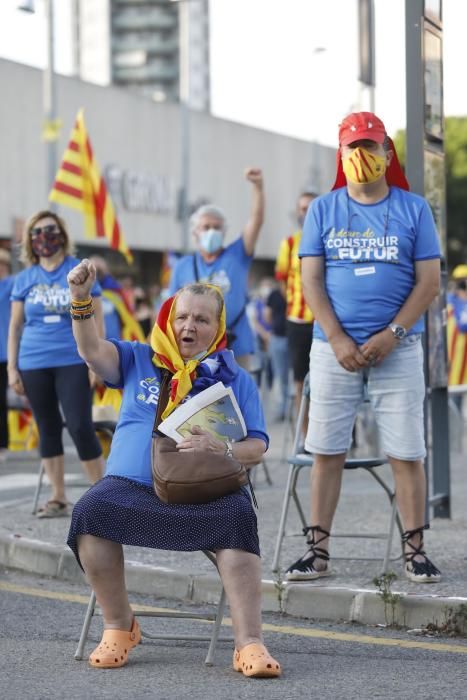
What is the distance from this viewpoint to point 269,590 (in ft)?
20.9

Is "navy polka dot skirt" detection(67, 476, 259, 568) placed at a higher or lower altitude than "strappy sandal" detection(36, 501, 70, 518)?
higher

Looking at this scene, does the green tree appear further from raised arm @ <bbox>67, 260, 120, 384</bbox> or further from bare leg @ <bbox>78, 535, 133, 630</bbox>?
bare leg @ <bbox>78, 535, 133, 630</bbox>

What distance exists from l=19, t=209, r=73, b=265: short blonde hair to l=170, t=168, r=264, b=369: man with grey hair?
3.47 feet

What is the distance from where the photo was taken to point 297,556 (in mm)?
7129

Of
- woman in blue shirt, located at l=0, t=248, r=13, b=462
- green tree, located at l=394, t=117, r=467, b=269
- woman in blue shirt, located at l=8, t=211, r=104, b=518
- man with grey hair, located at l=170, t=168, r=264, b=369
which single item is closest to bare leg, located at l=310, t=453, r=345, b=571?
woman in blue shirt, located at l=8, t=211, r=104, b=518

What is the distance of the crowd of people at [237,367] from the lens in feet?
16.3

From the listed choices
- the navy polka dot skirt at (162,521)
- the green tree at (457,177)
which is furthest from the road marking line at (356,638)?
the green tree at (457,177)

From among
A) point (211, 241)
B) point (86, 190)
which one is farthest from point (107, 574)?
point (86, 190)

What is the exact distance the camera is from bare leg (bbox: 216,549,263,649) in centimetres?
483

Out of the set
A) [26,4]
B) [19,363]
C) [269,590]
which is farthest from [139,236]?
[269,590]

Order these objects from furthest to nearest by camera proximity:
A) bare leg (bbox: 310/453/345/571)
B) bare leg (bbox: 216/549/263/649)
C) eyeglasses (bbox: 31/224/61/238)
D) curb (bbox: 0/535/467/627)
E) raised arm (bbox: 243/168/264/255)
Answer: raised arm (bbox: 243/168/264/255)
eyeglasses (bbox: 31/224/61/238)
bare leg (bbox: 310/453/345/571)
curb (bbox: 0/535/467/627)
bare leg (bbox: 216/549/263/649)

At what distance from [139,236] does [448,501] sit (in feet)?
112

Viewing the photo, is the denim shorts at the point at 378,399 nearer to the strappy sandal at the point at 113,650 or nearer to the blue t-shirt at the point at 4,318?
the strappy sandal at the point at 113,650

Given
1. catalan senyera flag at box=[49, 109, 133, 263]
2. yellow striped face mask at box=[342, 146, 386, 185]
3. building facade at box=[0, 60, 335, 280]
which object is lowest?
yellow striped face mask at box=[342, 146, 386, 185]
